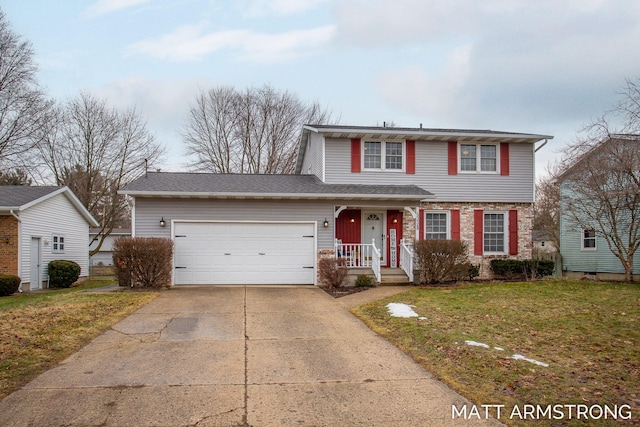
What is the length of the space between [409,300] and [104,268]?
28043 millimetres

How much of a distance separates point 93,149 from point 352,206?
18.3m

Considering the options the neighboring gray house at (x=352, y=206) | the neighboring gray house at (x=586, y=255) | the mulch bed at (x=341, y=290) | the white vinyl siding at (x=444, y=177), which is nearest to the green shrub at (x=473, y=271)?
the neighboring gray house at (x=352, y=206)

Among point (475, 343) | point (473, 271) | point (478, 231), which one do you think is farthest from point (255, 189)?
point (475, 343)

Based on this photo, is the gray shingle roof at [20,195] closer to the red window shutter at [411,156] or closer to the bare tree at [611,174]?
the red window shutter at [411,156]

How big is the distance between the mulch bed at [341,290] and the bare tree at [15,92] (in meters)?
16.6

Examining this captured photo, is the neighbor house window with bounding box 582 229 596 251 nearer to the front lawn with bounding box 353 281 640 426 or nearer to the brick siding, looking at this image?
the front lawn with bounding box 353 281 640 426

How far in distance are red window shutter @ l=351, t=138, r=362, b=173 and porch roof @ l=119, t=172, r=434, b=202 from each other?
2.18 feet

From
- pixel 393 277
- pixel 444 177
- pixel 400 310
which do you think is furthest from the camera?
pixel 444 177

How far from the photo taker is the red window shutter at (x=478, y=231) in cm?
1623

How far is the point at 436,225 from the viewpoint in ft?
53.4

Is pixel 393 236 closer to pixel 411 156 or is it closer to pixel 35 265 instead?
pixel 411 156

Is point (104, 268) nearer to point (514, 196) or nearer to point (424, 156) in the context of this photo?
point (424, 156)

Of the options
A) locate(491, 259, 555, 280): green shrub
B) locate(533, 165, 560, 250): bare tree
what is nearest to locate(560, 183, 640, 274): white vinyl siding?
locate(491, 259, 555, 280): green shrub

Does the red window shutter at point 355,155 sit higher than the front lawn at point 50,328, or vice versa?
the red window shutter at point 355,155
